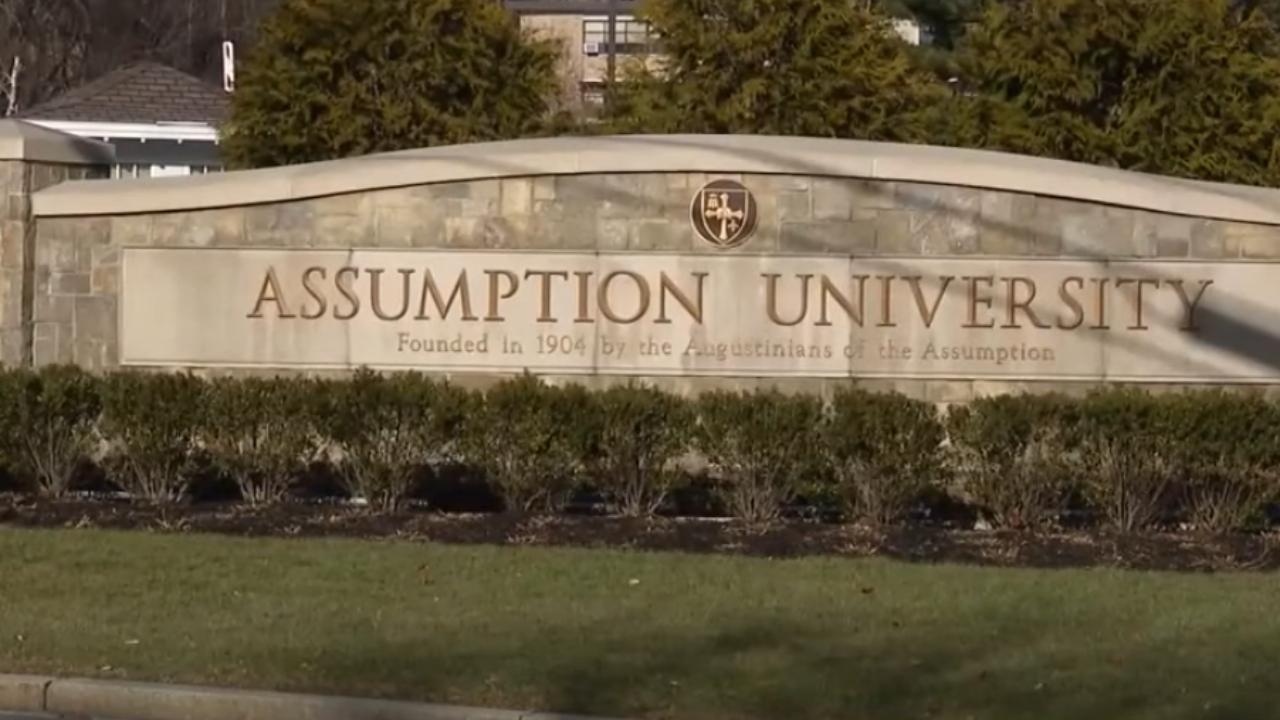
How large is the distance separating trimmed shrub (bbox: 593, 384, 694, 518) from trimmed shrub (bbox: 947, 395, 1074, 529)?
1712 millimetres

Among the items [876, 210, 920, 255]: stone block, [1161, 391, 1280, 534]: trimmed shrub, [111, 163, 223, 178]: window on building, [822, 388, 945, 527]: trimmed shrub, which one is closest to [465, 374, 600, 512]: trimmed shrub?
[822, 388, 945, 527]: trimmed shrub

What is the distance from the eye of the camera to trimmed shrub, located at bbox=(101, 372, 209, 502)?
48.3 feet

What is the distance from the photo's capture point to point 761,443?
14.2 metres

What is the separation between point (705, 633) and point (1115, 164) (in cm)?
1013

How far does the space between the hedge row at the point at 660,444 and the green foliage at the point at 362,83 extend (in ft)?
17.6

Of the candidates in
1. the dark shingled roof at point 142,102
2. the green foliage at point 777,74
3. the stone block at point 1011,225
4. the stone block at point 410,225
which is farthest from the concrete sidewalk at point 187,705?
the dark shingled roof at point 142,102

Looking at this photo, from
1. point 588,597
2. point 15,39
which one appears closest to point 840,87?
point 588,597

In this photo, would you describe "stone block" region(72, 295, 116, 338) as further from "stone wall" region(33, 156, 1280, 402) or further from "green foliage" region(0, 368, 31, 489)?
"green foliage" region(0, 368, 31, 489)

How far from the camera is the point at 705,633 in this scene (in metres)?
10.2

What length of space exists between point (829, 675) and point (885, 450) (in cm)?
476

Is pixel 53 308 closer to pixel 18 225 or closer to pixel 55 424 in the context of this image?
pixel 18 225

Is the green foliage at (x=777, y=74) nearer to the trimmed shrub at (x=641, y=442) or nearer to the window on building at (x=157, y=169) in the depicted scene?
the trimmed shrub at (x=641, y=442)

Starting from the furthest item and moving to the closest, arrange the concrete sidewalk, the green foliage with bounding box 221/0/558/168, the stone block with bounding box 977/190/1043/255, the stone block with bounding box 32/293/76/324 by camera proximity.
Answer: the green foliage with bounding box 221/0/558/168 < the stone block with bounding box 32/293/76/324 < the stone block with bounding box 977/190/1043/255 < the concrete sidewalk

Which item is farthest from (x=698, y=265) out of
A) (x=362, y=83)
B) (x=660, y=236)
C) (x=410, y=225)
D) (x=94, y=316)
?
(x=362, y=83)
